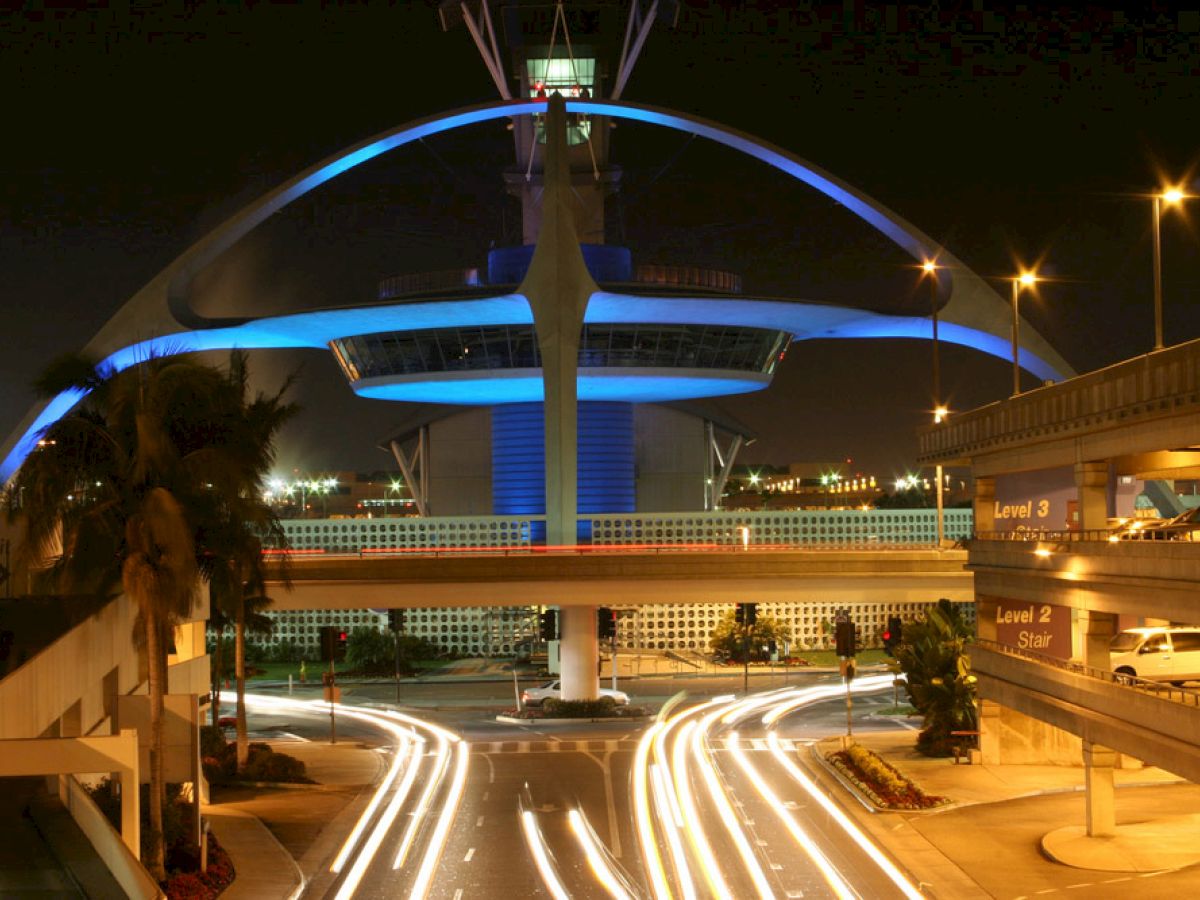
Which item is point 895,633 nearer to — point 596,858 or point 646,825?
point 646,825

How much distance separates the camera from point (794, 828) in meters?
30.6

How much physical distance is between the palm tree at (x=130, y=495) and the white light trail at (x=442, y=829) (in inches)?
163

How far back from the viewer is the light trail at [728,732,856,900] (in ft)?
83.3

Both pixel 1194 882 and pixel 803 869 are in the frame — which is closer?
pixel 1194 882

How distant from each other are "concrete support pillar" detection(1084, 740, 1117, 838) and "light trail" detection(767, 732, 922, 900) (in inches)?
152

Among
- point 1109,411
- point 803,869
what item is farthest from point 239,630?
point 1109,411

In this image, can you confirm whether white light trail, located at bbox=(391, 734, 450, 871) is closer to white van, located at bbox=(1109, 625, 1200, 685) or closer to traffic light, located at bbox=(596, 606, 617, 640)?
traffic light, located at bbox=(596, 606, 617, 640)

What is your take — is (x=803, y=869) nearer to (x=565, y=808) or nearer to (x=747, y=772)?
(x=565, y=808)

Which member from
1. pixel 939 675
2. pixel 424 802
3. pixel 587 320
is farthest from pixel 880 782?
pixel 587 320

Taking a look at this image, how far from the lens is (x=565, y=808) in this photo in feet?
110

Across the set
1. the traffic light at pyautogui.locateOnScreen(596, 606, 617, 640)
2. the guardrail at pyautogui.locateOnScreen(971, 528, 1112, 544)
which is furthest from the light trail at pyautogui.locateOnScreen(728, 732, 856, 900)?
the traffic light at pyautogui.locateOnScreen(596, 606, 617, 640)

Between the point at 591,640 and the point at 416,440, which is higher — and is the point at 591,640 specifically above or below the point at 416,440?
below

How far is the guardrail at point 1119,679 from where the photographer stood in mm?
24688

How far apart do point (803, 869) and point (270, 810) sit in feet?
42.2
